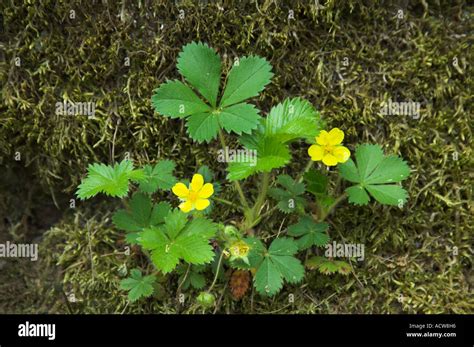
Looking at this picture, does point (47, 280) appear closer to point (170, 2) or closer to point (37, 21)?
point (37, 21)

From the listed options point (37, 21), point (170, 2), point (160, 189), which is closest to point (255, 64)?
point (170, 2)

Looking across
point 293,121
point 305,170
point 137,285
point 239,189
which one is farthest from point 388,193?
point 137,285

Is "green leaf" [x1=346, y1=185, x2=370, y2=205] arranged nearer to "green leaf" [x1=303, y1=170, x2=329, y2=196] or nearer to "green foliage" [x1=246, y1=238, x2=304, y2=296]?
"green leaf" [x1=303, y1=170, x2=329, y2=196]

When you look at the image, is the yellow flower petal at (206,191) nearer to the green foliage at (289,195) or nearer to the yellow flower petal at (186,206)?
the yellow flower petal at (186,206)

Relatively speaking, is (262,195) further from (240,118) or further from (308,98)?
(308,98)

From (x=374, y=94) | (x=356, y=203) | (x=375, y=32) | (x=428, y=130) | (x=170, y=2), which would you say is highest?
(x=170, y=2)

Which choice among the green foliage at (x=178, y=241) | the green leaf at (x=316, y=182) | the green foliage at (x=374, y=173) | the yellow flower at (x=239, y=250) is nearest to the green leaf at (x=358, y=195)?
the green foliage at (x=374, y=173)
